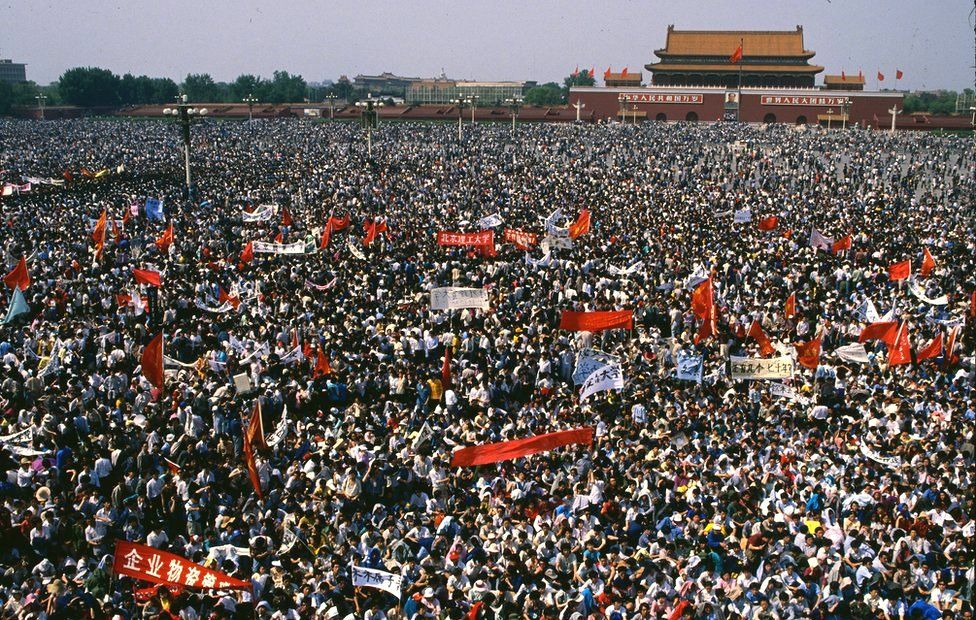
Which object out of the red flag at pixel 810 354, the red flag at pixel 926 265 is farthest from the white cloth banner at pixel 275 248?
the red flag at pixel 926 265

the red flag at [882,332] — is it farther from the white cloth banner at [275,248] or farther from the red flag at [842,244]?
the white cloth banner at [275,248]

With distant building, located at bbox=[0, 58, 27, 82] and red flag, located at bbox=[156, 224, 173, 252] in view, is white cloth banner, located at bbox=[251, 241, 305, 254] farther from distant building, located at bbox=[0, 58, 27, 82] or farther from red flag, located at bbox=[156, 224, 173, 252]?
distant building, located at bbox=[0, 58, 27, 82]

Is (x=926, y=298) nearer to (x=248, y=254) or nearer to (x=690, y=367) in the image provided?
(x=690, y=367)

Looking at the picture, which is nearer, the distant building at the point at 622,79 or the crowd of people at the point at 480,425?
the crowd of people at the point at 480,425

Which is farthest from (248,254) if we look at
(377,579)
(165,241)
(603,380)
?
(377,579)

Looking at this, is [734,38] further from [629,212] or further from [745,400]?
[745,400]

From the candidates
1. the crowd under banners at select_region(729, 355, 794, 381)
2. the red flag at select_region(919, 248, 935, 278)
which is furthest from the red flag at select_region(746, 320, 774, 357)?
the red flag at select_region(919, 248, 935, 278)
